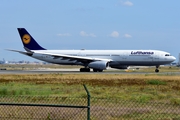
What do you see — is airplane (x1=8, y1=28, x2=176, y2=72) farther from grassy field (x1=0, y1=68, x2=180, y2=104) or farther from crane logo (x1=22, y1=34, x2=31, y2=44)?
grassy field (x1=0, y1=68, x2=180, y2=104)

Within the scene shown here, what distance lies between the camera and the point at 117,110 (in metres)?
14.2

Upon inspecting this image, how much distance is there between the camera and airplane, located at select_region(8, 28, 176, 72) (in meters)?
57.1

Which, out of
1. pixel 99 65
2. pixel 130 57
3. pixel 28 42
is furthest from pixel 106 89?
pixel 28 42

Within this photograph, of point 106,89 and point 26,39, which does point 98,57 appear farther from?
point 106,89

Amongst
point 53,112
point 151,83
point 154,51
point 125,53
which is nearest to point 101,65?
point 125,53

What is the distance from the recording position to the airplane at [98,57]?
5706 centimetres

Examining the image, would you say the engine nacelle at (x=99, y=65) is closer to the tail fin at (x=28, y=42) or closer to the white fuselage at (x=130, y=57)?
the white fuselage at (x=130, y=57)

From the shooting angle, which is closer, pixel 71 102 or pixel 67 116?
pixel 67 116

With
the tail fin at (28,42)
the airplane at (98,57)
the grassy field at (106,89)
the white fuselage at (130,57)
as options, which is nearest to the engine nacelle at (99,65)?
the airplane at (98,57)

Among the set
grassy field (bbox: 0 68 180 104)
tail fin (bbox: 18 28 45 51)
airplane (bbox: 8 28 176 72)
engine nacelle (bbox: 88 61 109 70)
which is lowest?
grassy field (bbox: 0 68 180 104)

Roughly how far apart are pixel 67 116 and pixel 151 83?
60.8ft

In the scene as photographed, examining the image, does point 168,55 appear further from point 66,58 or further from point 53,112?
point 53,112

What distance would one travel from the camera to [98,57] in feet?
198

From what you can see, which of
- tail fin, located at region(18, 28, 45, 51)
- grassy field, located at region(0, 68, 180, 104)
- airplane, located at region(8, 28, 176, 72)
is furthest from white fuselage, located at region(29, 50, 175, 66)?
grassy field, located at region(0, 68, 180, 104)
